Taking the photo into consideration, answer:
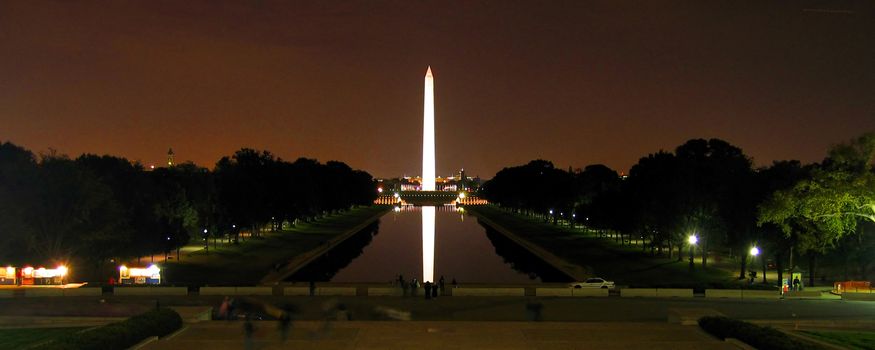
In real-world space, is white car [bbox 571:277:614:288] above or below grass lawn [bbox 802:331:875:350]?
above

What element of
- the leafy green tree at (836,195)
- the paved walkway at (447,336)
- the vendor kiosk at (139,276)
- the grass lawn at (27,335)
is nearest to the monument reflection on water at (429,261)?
the vendor kiosk at (139,276)

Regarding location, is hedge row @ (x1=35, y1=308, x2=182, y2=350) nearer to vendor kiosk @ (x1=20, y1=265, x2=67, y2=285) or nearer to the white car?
vendor kiosk @ (x1=20, y1=265, x2=67, y2=285)

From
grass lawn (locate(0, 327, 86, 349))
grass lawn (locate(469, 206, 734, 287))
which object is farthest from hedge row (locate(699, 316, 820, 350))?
grass lawn (locate(0, 327, 86, 349))

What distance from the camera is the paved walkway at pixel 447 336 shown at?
Answer: 2148 centimetres

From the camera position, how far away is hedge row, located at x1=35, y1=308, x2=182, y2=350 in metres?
18.7

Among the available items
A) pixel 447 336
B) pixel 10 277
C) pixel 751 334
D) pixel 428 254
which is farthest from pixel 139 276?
pixel 428 254

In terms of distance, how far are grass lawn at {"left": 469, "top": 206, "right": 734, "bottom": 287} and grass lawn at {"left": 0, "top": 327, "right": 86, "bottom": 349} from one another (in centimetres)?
2542

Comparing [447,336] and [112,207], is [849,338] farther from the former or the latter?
[112,207]

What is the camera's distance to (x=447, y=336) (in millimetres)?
23031

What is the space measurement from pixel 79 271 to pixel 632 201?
1579 inches

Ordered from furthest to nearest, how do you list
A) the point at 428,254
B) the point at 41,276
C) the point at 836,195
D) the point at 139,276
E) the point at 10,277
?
Answer: the point at 428,254 < the point at 139,276 < the point at 10,277 < the point at 41,276 < the point at 836,195

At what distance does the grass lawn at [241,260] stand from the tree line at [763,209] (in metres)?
25.4

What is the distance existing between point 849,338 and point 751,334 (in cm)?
404

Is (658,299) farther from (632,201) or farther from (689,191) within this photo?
(632,201)
